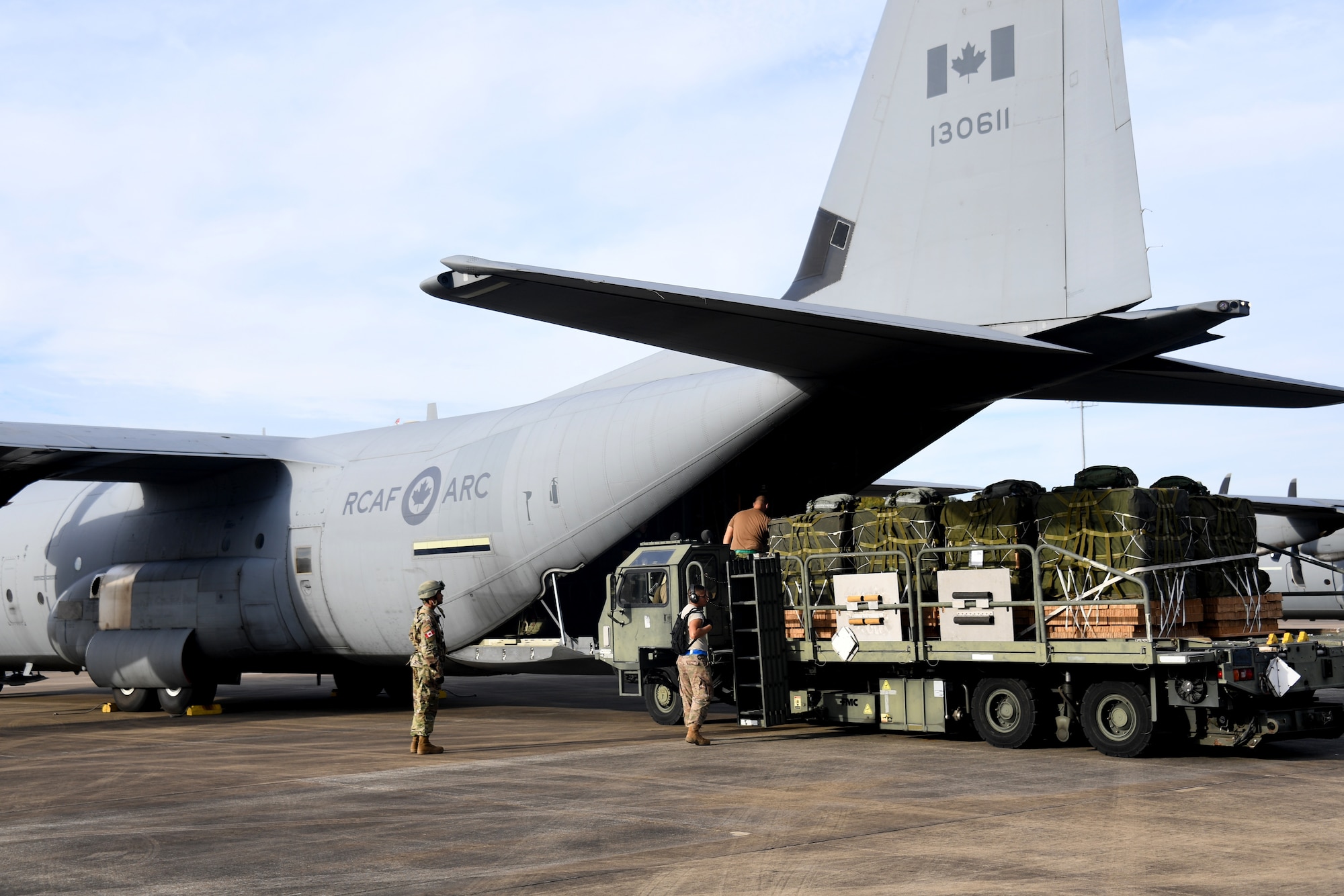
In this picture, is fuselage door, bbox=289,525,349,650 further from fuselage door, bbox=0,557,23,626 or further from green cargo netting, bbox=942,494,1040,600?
green cargo netting, bbox=942,494,1040,600

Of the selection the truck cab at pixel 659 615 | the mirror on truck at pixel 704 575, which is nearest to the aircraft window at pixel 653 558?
the truck cab at pixel 659 615

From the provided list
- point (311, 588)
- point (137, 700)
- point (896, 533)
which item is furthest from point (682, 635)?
point (137, 700)

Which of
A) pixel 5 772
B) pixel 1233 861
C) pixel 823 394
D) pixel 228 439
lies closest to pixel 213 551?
pixel 228 439

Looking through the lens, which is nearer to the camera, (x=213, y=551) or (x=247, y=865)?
(x=247, y=865)

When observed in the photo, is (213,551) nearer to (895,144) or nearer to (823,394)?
(823,394)

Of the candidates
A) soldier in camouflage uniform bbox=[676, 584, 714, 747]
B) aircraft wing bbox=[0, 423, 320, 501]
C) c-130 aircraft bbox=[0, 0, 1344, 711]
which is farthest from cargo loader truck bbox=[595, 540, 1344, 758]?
aircraft wing bbox=[0, 423, 320, 501]

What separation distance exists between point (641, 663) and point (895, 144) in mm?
6587

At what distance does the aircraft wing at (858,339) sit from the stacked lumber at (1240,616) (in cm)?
243

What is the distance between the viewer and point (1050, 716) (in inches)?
457

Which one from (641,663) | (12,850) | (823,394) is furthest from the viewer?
(641,663)

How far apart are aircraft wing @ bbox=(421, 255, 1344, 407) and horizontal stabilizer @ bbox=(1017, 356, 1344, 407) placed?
0.07 ft

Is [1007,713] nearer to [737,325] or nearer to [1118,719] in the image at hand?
[1118,719]

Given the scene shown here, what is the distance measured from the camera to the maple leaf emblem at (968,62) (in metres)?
12.8

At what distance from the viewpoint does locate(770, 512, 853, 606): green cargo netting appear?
43.4 feet
